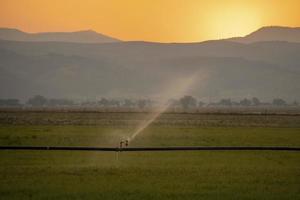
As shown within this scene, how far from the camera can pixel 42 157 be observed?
27844 mm

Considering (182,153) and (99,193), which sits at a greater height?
(182,153)

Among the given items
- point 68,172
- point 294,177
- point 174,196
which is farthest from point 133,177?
point 294,177

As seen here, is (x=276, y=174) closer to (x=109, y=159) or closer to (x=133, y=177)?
(x=133, y=177)

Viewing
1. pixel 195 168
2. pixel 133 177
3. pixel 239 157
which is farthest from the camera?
pixel 239 157

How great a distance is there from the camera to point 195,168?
23.3m

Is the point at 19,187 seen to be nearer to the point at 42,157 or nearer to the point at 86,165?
the point at 86,165

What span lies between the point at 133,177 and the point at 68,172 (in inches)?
94.7

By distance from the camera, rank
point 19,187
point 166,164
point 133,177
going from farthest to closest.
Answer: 1. point 166,164
2. point 133,177
3. point 19,187

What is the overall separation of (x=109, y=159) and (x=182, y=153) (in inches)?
202

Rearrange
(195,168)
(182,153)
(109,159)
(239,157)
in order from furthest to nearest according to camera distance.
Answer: (182,153)
(239,157)
(109,159)
(195,168)

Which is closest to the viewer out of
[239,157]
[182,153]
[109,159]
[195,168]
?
[195,168]

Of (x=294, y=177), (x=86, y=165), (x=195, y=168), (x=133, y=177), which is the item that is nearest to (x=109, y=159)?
(x=86, y=165)

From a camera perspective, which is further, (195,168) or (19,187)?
(195,168)

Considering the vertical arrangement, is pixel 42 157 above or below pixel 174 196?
above
